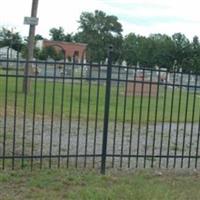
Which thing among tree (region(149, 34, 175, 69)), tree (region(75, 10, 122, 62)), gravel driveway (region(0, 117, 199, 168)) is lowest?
gravel driveway (region(0, 117, 199, 168))

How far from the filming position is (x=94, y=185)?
800 cm

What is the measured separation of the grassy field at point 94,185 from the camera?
7430 mm

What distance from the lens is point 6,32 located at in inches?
3157

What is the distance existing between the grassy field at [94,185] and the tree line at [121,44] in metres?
14.8

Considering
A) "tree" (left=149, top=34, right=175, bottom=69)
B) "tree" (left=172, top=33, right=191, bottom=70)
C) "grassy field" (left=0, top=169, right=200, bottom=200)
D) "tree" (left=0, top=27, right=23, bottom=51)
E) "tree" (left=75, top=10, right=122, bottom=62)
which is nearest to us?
"grassy field" (left=0, top=169, right=200, bottom=200)

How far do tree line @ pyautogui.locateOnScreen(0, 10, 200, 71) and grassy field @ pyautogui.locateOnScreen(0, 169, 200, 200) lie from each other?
48.4 feet

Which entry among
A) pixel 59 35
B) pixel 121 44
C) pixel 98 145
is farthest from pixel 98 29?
pixel 98 145

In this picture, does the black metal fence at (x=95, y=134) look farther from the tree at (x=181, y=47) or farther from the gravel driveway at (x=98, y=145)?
the tree at (x=181, y=47)

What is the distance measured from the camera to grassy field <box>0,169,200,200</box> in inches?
293

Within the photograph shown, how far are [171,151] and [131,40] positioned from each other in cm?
7433

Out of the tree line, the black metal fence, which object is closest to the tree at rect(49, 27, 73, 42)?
the tree line

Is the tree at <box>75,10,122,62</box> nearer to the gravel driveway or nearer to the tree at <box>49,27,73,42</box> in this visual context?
the tree at <box>49,27,73,42</box>

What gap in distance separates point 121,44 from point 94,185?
8419cm

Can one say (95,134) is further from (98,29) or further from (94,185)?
(98,29)
